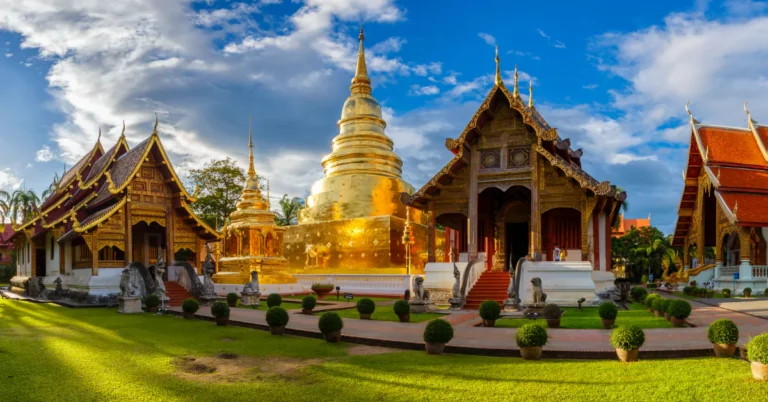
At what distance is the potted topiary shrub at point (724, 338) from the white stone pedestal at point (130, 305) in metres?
14.9

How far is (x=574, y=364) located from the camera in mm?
8344

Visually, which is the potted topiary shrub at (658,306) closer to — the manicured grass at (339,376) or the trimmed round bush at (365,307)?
the manicured grass at (339,376)

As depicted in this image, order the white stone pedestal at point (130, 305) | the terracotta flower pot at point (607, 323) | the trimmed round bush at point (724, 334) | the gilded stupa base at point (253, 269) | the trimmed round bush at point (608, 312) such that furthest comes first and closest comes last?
the gilded stupa base at point (253, 269) → the white stone pedestal at point (130, 305) → the terracotta flower pot at point (607, 323) → the trimmed round bush at point (608, 312) → the trimmed round bush at point (724, 334)

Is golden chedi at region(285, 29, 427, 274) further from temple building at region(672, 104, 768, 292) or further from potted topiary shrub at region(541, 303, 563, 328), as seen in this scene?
potted topiary shrub at region(541, 303, 563, 328)

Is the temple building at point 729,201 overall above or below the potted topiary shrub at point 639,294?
above

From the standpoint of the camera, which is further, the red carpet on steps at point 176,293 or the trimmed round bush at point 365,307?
the red carpet on steps at point 176,293

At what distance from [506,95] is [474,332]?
10620mm

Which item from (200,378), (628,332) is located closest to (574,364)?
(628,332)

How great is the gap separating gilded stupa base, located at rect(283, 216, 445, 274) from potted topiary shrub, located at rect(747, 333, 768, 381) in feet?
70.6

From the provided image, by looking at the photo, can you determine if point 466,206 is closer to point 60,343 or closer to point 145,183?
point 145,183

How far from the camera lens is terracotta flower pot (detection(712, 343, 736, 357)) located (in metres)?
8.70

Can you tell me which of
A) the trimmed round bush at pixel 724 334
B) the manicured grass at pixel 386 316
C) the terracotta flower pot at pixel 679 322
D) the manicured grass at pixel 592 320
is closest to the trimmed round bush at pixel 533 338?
the trimmed round bush at pixel 724 334

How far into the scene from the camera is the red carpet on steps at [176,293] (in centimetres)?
1962

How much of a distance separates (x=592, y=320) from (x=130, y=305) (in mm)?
12949
